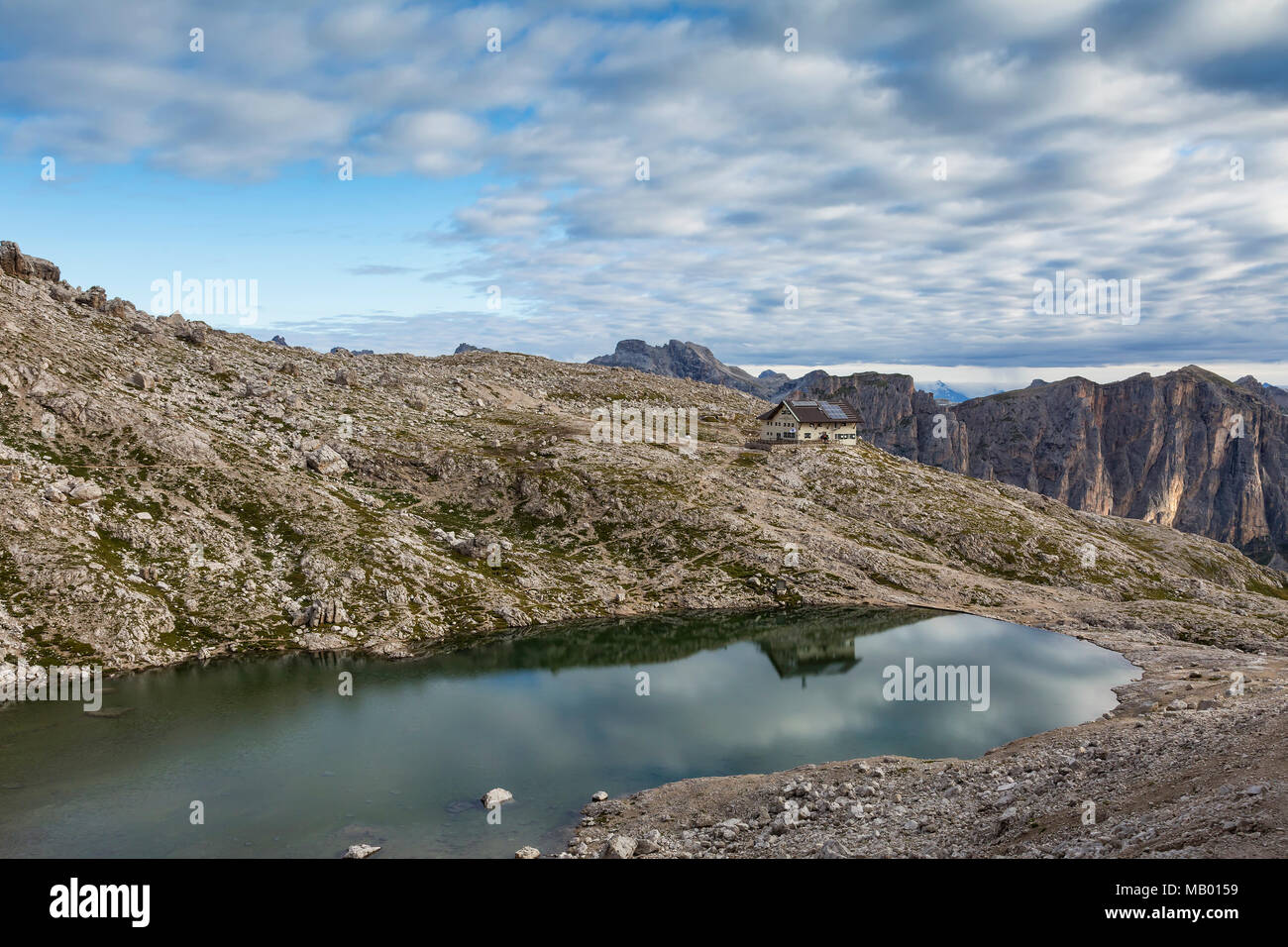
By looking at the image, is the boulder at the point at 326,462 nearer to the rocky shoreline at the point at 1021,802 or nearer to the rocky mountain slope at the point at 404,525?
the rocky mountain slope at the point at 404,525

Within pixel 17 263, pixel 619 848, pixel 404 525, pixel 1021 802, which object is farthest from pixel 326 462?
pixel 1021 802

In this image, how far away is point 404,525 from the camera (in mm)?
116062

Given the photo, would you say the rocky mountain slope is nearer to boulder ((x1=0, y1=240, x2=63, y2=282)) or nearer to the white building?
boulder ((x1=0, y1=240, x2=63, y2=282))

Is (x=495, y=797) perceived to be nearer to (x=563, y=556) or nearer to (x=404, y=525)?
(x=404, y=525)

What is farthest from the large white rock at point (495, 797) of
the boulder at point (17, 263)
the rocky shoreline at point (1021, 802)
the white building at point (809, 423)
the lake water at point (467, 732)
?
the boulder at point (17, 263)

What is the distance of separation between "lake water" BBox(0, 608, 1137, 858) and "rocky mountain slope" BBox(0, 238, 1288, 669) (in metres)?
10.9

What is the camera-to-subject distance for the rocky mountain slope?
90.2 metres

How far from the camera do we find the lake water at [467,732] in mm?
48750

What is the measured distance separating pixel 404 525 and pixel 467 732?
184 feet

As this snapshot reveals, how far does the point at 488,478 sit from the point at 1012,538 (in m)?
102
